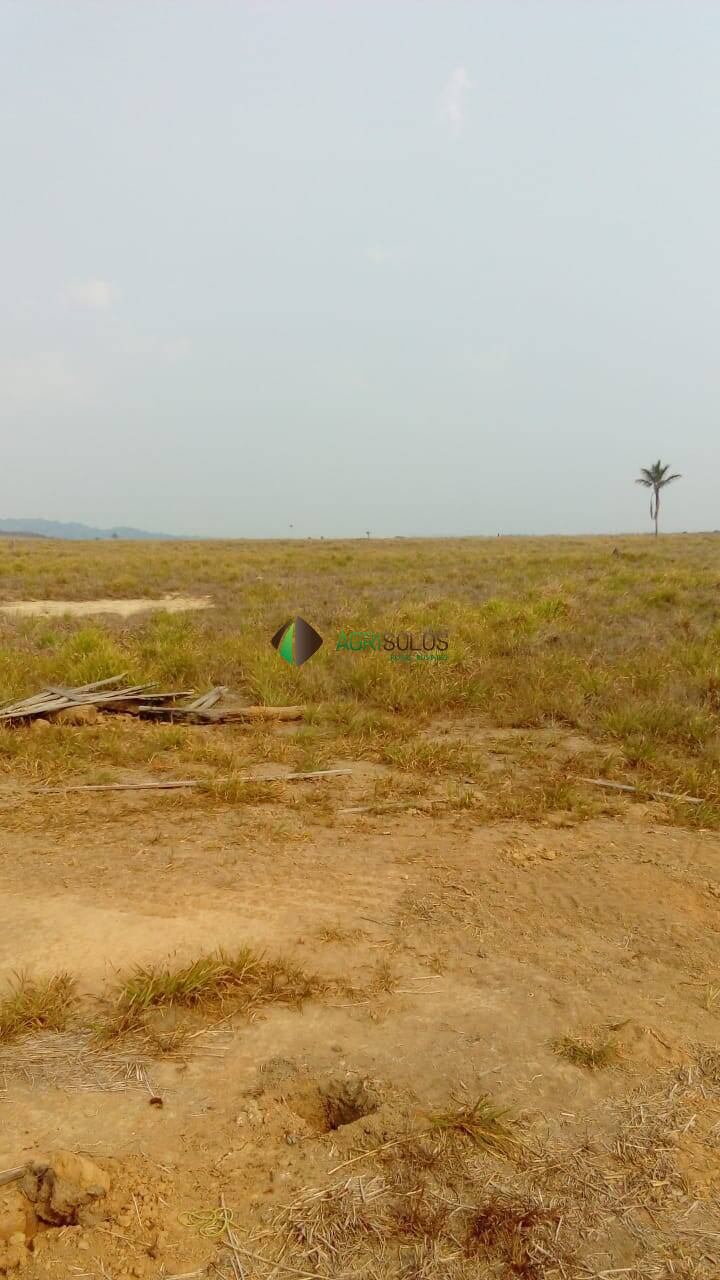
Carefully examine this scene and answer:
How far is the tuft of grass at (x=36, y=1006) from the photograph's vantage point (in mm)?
2531

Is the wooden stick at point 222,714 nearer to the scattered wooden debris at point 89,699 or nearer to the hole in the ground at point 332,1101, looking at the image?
the scattered wooden debris at point 89,699

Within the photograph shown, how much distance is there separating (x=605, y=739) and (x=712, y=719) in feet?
→ 3.33

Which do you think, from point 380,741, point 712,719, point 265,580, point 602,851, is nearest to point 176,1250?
point 602,851

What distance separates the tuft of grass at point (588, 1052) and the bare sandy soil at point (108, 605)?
38.7ft

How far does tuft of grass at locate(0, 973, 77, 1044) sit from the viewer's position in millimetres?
2531

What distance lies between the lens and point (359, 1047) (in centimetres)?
251

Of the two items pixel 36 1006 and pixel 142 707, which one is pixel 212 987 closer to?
pixel 36 1006

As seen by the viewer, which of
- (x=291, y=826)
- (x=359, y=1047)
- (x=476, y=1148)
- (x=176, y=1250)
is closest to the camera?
(x=176, y=1250)

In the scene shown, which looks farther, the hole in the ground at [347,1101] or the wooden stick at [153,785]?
the wooden stick at [153,785]

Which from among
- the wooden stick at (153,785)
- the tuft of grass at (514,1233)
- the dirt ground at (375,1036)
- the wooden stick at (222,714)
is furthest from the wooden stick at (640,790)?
the tuft of grass at (514,1233)

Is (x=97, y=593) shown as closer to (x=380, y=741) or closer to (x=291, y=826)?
(x=380, y=741)

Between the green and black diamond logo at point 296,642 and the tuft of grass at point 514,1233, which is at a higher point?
the green and black diamond logo at point 296,642

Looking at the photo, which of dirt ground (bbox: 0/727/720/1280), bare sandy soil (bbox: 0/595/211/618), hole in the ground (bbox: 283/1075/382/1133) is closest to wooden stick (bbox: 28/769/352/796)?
dirt ground (bbox: 0/727/720/1280)

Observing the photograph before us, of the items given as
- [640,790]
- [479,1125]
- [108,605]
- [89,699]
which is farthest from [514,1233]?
[108,605]
